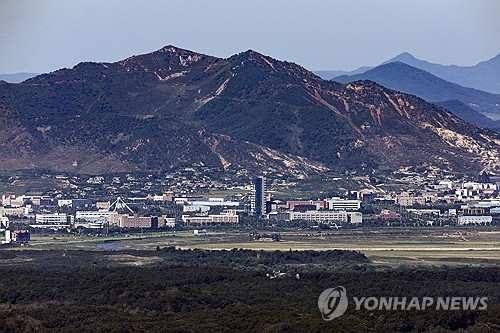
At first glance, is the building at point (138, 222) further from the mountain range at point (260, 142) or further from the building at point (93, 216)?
the mountain range at point (260, 142)

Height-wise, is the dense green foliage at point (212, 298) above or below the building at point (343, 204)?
below

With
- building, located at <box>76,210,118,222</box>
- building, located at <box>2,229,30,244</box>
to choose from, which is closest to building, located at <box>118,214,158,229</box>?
building, located at <box>76,210,118,222</box>

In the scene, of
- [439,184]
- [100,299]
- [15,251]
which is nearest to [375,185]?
[439,184]

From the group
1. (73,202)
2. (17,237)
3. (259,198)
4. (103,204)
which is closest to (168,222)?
(259,198)

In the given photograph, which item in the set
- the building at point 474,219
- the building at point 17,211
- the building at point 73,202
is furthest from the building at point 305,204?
the building at point 17,211

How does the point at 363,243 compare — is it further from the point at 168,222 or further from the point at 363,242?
the point at 168,222

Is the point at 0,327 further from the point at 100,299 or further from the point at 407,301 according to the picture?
the point at 407,301

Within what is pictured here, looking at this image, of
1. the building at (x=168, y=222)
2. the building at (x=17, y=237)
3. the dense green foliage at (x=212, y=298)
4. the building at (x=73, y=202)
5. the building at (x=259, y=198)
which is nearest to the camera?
the dense green foliage at (x=212, y=298)

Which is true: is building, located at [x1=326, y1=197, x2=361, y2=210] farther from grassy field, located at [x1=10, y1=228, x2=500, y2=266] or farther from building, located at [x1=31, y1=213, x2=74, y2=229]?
building, located at [x1=31, y1=213, x2=74, y2=229]
